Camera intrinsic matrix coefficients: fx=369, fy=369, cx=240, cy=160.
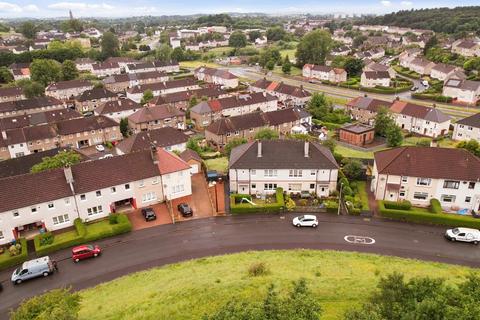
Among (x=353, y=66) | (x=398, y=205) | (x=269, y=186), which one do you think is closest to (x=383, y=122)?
(x=398, y=205)

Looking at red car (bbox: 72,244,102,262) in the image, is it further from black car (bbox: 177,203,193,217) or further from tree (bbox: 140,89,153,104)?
tree (bbox: 140,89,153,104)

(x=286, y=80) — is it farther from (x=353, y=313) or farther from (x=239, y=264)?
(x=353, y=313)

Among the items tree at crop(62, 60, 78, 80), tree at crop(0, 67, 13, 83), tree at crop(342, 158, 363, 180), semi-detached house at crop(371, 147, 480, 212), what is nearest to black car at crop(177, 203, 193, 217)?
tree at crop(342, 158, 363, 180)

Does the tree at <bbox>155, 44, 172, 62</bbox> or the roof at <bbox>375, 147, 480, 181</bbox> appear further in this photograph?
the tree at <bbox>155, 44, 172, 62</bbox>

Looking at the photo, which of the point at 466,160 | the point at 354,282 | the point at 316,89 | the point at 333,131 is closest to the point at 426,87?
the point at 316,89

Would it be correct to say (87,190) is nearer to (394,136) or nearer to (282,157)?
(282,157)
